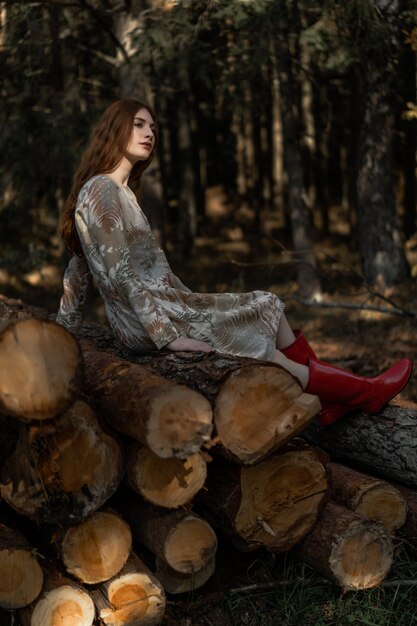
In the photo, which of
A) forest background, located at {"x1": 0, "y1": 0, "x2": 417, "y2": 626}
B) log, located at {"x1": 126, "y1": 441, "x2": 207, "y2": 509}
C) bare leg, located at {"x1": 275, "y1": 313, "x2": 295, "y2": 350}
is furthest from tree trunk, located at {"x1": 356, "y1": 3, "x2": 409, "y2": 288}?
log, located at {"x1": 126, "y1": 441, "x2": 207, "y2": 509}

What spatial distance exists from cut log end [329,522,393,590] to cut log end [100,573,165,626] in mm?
850

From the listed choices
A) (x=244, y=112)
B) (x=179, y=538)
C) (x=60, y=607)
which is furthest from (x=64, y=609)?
(x=244, y=112)

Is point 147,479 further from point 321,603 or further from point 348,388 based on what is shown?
point 348,388

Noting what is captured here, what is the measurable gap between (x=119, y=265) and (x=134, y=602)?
1.68 m

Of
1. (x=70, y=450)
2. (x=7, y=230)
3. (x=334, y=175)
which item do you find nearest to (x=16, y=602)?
(x=70, y=450)

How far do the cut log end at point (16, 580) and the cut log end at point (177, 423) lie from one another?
2.58 feet

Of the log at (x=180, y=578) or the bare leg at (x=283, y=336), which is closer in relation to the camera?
the log at (x=180, y=578)

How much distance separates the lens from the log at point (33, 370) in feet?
10.3

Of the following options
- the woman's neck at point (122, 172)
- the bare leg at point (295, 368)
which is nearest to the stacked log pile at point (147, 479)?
the bare leg at point (295, 368)

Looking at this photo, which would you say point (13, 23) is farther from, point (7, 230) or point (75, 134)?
point (7, 230)

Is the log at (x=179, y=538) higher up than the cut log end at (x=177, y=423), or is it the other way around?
the cut log end at (x=177, y=423)

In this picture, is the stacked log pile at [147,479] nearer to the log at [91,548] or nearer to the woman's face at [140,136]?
the log at [91,548]

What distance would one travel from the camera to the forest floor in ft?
12.8

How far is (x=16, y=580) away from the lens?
3475mm
